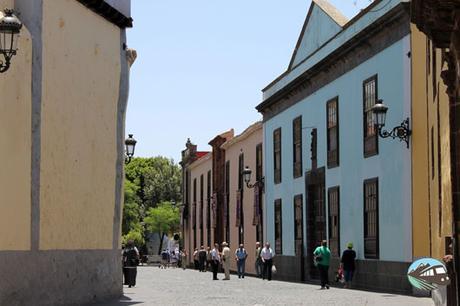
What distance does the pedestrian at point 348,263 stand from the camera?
27328 millimetres

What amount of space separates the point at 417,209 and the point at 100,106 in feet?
25.9

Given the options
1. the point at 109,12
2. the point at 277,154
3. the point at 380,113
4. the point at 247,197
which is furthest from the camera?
the point at 247,197

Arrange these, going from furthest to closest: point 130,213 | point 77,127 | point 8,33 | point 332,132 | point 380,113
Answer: point 130,213
point 332,132
point 380,113
point 77,127
point 8,33

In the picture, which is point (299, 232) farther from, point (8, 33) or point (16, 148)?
point (8, 33)

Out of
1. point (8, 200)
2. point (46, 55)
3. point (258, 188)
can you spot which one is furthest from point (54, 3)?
point (258, 188)

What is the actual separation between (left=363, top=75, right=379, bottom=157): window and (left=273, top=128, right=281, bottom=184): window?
428 inches

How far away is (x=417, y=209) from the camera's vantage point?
2372cm

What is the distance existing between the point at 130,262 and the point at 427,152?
35.0 ft

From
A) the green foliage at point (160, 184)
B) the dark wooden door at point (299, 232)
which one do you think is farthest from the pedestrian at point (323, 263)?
the green foliage at point (160, 184)

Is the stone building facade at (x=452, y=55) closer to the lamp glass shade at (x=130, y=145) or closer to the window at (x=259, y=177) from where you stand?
the lamp glass shade at (x=130, y=145)

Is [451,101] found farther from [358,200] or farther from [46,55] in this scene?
[358,200]

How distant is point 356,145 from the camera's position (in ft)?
93.1

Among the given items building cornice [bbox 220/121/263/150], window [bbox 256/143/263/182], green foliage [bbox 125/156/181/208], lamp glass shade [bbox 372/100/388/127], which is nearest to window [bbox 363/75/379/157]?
lamp glass shade [bbox 372/100/388/127]

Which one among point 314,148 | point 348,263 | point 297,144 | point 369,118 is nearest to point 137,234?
point 297,144
